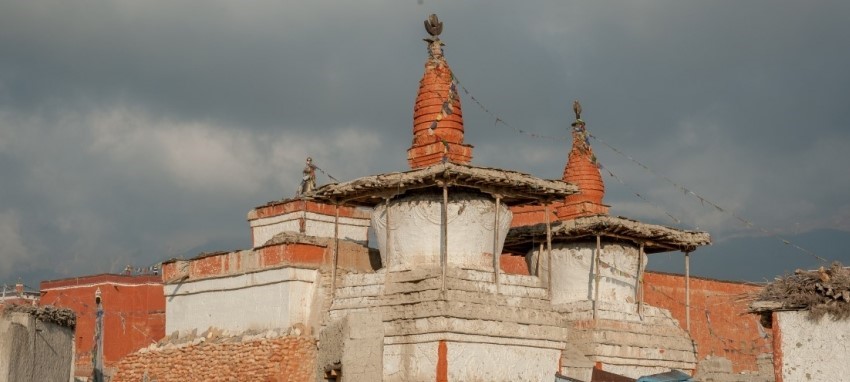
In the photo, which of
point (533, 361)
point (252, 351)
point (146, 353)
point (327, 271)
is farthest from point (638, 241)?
point (146, 353)

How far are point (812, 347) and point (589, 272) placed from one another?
1247 centimetres

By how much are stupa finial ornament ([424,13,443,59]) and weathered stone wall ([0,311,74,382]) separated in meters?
11.7

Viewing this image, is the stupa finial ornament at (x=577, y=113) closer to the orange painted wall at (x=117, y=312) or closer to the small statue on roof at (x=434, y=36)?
the small statue on roof at (x=434, y=36)

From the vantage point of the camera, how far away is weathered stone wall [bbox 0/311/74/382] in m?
16.8

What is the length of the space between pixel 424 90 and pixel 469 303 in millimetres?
5375

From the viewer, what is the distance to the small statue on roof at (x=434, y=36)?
27.2 metres

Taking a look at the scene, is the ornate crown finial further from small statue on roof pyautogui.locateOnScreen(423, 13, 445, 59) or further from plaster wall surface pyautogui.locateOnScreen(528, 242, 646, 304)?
plaster wall surface pyautogui.locateOnScreen(528, 242, 646, 304)

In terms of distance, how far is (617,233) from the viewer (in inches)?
1130

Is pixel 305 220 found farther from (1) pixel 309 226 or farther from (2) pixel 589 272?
(2) pixel 589 272

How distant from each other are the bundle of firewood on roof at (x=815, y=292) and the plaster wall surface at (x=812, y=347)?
133 mm

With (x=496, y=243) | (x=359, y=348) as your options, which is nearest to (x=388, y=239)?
(x=496, y=243)

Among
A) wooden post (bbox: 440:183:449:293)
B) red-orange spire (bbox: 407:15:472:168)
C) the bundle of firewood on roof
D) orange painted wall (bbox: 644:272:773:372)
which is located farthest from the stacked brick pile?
orange painted wall (bbox: 644:272:773:372)

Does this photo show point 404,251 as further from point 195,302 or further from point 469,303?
point 195,302

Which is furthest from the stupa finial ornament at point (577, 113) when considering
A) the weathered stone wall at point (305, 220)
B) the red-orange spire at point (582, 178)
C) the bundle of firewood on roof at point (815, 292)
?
the bundle of firewood on roof at point (815, 292)
